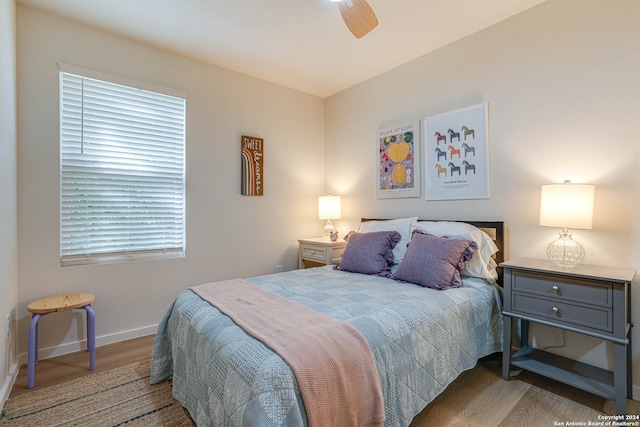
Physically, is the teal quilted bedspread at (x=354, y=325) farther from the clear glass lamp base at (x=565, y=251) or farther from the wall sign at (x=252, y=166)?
the wall sign at (x=252, y=166)

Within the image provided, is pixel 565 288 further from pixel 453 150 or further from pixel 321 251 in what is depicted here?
pixel 321 251

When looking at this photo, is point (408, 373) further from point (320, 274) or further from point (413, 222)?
point (413, 222)

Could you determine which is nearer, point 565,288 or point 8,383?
point 565,288

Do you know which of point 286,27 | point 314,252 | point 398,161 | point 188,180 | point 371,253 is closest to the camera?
point 286,27

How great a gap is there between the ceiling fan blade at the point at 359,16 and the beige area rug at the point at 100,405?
95.0 inches

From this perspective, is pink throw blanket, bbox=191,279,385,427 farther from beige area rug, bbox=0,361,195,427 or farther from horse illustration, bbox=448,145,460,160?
horse illustration, bbox=448,145,460,160

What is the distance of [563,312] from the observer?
177 centimetres

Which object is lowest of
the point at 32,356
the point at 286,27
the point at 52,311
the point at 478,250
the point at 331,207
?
the point at 32,356

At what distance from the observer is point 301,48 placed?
281 cm

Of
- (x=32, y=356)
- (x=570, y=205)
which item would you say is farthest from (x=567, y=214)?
(x=32, y=356)

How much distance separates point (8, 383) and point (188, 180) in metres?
1.89

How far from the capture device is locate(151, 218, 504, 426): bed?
1.09 metres

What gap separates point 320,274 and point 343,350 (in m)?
1.29

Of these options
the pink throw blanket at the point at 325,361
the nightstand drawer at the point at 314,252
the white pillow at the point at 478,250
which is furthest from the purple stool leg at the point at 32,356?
the white pillow at the point at 478,250
